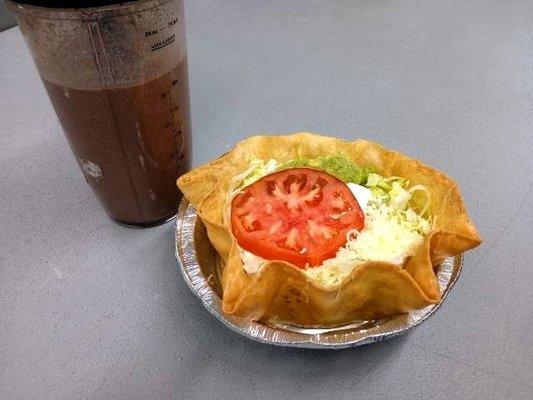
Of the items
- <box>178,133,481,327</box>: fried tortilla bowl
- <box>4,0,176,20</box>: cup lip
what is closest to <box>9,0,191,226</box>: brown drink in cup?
<box>4,0,176,20</box>: cup lip

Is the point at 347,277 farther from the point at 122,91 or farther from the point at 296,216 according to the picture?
the point at 122,91

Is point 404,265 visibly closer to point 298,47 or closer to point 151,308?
point 151,308

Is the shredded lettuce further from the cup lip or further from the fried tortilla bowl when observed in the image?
the cup lip

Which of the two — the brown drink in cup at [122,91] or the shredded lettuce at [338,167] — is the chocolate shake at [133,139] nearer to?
the brown drink in cup at [122,91]

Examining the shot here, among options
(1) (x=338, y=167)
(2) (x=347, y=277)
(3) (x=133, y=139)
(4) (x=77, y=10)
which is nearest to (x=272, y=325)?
(2) (x=347, y=277)

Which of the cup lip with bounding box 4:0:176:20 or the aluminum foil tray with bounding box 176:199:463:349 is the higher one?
the cup lip with bounding box 4:0:176:20

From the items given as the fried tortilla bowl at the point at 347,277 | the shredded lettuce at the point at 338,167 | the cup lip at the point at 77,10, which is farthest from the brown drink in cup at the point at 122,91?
the shredded lettuce at the point at 338,167
